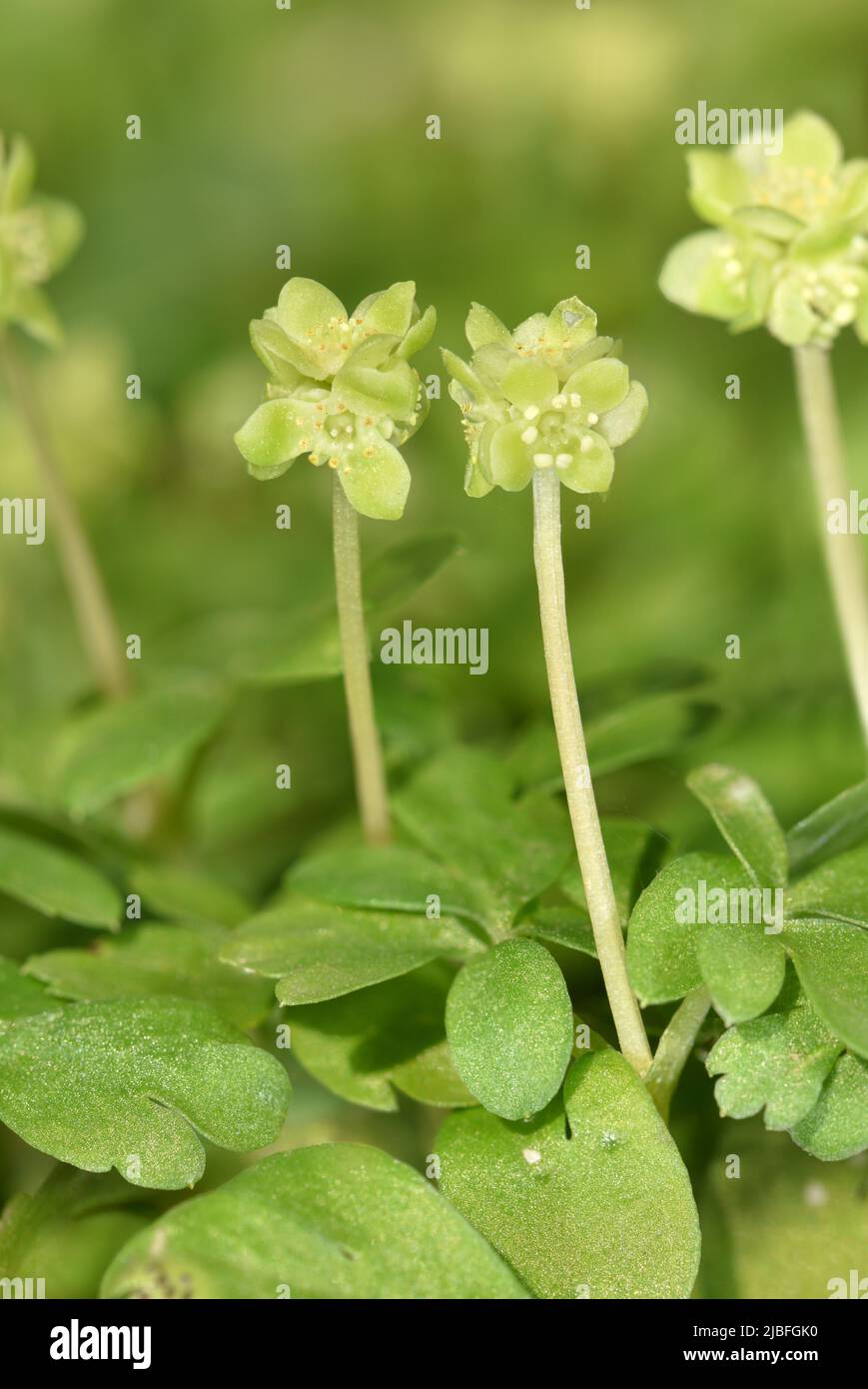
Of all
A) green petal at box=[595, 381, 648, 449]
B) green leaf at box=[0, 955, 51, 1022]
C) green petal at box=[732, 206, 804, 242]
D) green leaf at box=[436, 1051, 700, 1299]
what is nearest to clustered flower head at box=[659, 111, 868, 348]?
green petal at box=[732, 206, 804, 242]

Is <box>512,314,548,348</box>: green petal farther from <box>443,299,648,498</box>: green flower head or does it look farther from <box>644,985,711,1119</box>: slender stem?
<box>644,985,711,1119</box>: slender stem

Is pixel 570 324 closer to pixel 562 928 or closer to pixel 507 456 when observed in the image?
pixel 507 456

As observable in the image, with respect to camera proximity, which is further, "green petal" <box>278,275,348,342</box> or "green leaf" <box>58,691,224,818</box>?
Answer: "green leaf" <box>58,691,224,818</box>

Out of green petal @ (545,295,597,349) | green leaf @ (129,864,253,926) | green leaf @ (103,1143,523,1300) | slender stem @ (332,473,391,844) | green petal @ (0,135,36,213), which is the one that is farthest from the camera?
green petal @ (0,135,36,213)

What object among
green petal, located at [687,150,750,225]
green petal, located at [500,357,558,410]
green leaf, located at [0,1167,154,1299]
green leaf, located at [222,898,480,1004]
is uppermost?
green petal, located at [687,150,750,225]
